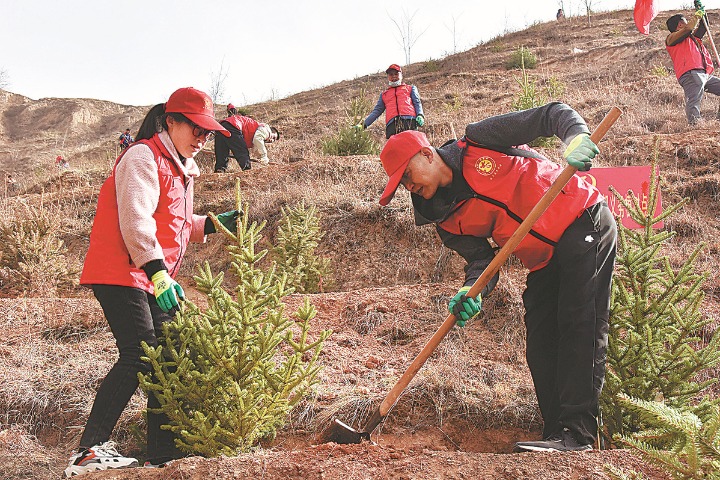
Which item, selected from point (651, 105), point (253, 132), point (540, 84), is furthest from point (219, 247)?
point (540, 84)

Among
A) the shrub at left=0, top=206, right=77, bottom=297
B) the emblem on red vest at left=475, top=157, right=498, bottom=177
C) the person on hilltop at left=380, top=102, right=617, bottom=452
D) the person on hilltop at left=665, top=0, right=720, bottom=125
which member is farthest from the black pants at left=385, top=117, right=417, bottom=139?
the emblem on red vest at left=475, top=157, right=498, bottom=177

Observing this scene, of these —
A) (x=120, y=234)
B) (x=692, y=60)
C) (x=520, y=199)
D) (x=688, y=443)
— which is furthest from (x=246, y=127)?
(x=688, y=443)

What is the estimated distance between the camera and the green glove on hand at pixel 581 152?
238 cm

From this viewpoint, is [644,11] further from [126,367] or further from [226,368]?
[126,367]

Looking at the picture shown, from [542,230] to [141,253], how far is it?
68.4 inches

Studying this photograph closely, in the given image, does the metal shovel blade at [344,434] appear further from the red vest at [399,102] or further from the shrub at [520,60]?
the shrub at [520,60]

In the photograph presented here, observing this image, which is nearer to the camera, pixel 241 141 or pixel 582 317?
pixel 582 317

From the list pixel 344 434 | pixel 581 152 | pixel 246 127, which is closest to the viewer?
pixel 581 152

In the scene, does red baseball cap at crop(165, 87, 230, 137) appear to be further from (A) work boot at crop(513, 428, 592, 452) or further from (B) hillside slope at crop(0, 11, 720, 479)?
(A) work boot at crop(513, 428, 592, 452)

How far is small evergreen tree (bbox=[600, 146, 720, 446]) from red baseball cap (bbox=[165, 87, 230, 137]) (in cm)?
203

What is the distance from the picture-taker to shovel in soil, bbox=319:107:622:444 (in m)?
2.53

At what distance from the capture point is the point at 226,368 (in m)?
2.56

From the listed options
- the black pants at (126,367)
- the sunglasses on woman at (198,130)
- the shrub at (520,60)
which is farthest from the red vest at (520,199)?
the shrub at (520,60)

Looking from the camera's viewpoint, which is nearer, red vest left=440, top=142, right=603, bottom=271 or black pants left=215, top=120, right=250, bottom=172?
red vest left=440, top=142, right=603, bottom=271
